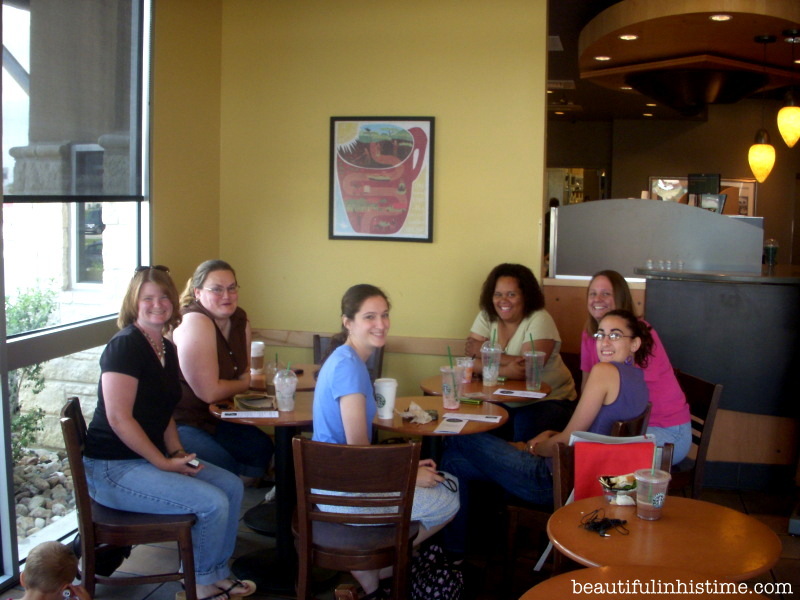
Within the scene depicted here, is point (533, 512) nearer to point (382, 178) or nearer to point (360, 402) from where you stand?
point (360, 402)

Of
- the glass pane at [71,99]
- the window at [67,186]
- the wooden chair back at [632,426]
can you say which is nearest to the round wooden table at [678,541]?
the wooden chair back at [632,426]

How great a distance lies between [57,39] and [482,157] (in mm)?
2211

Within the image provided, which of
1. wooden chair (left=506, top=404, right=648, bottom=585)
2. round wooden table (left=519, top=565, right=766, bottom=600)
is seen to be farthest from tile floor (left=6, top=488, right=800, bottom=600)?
round wooden table (left=519, top=565, right=766, bottom=600)

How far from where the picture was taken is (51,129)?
3273mm

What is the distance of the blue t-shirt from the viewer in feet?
8.38

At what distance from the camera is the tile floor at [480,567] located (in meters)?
3.05

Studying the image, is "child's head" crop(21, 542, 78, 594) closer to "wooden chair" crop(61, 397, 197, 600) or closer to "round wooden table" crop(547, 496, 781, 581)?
"wooden chair" crop(61, 397, 197, 600)

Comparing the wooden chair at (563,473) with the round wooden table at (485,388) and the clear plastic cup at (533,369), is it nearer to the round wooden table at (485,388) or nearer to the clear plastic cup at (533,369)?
the round wooden table at (485,388)

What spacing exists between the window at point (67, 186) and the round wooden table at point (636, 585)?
2238 mm

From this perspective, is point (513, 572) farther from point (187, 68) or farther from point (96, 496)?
point (187, 68)

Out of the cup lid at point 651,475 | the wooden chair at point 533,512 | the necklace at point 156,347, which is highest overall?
the necklace at point 156,347

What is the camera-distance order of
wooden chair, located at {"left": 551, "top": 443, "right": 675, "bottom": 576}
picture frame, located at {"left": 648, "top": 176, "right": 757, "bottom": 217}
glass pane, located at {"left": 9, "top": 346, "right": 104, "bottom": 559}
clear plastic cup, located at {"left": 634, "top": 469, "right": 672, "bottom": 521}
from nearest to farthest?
clear plastic cup, located at {"left": 634, "top": 469, "right": 672, "bottom": 521}
wooden chair, located at {"left": 551, "top": 443, "right": 675, "bottom": 576}
glass pane, located at {"left": 9, "top": 346, "right": 104, "bottom": 559}
picture frame, located at {"left": 648, "top": 176, "right": 757, "bottom": 217}

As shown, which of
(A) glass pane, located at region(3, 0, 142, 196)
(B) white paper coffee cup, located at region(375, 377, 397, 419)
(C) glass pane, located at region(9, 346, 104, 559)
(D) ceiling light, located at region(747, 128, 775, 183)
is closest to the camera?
(B) white paper coffee cup, located at region(375, 377, 397, 419)

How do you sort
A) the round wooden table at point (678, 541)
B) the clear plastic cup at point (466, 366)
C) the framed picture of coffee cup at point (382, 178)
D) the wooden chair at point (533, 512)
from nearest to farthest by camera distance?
the round wooden table at point (678, 541) → the wooden chair at point (533, 512) → the clear plastic cup at point (466, 366) → the framed picture of coffee cup at point (382, 178)
